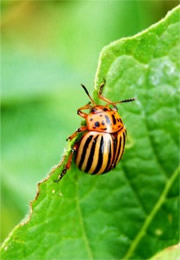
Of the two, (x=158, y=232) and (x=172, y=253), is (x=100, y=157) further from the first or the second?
(x=172, y=253)

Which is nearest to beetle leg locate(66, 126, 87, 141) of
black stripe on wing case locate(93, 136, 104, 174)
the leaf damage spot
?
black stripe on wing case locate(93, 136, 104, 174)

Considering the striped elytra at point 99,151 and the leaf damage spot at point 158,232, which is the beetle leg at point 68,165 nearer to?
the striped elytra at point 99,151

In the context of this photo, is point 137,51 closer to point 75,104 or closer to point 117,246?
point 117,246

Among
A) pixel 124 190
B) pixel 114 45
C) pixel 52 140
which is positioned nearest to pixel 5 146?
pixel 52 140

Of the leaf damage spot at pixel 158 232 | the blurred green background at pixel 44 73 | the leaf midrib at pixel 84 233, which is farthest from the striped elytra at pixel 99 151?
the blurred green background at pixel 44 73

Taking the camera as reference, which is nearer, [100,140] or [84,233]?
[84,233]

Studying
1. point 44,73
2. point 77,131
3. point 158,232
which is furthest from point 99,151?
point 44,73
